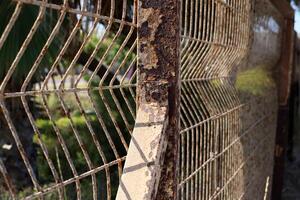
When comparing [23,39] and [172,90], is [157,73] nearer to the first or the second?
[172,90]

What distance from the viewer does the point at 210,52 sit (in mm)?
1808

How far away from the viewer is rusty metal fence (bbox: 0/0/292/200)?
102cm

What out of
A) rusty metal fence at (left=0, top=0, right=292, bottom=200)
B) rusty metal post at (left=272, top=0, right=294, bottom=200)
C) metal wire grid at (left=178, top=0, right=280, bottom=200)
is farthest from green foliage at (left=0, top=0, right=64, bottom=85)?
rusty metal post at (left=272, top=0, right=294, bottom=200)

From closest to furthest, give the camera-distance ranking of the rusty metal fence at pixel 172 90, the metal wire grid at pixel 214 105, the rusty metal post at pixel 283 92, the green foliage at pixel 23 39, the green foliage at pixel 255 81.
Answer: the rusty metal fence at pixel 172 90, the metal wire grid at pixel 214 105, the green foliage at pixel 255 81, the green foliage at pixel 23 39, the rusty metal post at pixel 283 92

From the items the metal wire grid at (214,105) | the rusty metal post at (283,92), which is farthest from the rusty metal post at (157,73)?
the rusty metal post at (283,92)

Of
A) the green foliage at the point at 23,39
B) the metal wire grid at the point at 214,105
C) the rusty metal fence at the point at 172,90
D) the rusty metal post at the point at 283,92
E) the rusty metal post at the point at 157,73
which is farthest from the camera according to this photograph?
the rusty metal post at the point at 283,92

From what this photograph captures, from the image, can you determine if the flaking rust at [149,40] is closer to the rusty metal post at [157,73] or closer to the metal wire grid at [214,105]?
the rusty metal post at [157,73]

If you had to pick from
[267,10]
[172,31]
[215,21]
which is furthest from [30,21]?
[172,31]

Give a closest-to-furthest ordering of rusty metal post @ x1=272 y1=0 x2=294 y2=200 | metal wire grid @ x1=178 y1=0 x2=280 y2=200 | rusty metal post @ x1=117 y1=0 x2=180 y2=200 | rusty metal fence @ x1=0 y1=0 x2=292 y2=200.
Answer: rusty metal fence @ x1=0 y1=0 x2=292 y2=200, rusty metal post @ x1=117 y1=0 x2=180 y2=200, metal wire grid @ x1=178 y1=0 x2=280 y2=200, rusty metal post @ x1=272 y1=0 x2=294 y2=200

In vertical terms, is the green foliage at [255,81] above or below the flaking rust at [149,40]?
below

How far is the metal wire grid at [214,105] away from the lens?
5.34ft

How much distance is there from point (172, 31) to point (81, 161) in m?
4.87

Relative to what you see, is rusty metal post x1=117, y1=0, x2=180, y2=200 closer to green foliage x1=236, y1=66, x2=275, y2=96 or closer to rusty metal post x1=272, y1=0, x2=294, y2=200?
green foliage x1=236, y1=66, x2=275, y2=96

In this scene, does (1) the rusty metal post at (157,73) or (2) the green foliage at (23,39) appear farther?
(2) the green foliage at (23,39)
